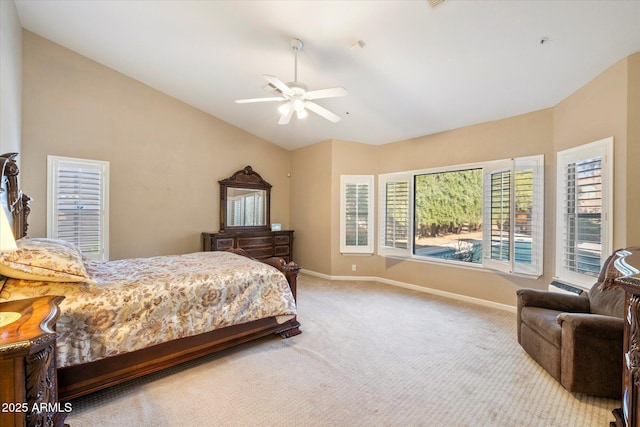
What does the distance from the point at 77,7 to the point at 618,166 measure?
19.2 ft

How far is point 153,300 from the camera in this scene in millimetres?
2189

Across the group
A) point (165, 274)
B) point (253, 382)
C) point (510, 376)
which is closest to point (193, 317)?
point (165, 274)

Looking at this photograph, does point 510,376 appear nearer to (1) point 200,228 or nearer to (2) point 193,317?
(2) point 193,317

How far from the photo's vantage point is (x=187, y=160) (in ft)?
16.7

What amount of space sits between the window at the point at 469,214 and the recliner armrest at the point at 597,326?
1631 mm

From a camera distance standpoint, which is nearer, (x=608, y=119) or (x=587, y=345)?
(x=587, y=345)

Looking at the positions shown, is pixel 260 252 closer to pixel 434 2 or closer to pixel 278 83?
pixel 278 83

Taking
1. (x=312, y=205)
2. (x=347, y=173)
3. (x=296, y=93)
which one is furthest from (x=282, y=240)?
(x=296, y=93)

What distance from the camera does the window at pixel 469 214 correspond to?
11.9 feet

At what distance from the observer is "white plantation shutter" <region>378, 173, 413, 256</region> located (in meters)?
5.03

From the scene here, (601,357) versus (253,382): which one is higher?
(601,357)

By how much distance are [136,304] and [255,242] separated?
11.4 feet

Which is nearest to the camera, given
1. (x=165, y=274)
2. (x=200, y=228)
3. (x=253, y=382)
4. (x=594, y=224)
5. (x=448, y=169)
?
(x=253, y=382)

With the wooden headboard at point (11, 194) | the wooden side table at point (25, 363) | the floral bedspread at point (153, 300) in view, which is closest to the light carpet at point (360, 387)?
the floral bedspread at point (153, 300)
